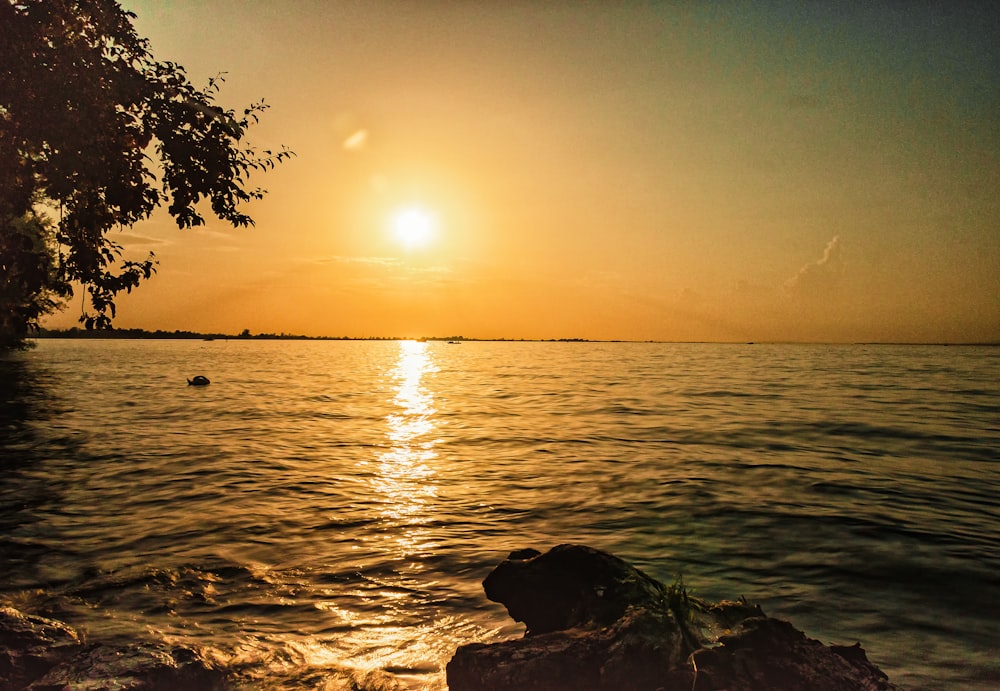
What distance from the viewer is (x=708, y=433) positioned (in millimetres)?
23859

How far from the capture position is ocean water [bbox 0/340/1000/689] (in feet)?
23.6

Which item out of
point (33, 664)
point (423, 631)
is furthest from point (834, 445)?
point (33, 664)

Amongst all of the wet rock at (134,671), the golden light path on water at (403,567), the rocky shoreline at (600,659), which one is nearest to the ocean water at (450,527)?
the golden light path on water at (403,567)

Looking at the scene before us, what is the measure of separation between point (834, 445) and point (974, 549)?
11320mm

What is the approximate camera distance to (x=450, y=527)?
12.0m

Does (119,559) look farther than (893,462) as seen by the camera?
No

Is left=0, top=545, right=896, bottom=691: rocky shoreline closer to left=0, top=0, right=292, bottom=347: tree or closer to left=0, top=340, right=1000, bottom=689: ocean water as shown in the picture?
left=0, top=340, right=1000, bottom=689: ocean water

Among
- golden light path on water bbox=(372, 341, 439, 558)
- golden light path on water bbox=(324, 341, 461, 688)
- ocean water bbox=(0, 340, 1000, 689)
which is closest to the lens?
golden light path on water bbox=(324, 341, 461, 688)

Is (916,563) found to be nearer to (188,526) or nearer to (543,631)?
(543,631)

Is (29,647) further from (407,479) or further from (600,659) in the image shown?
(407,479)

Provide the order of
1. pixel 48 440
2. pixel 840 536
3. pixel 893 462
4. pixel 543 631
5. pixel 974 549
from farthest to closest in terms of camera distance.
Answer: pixel 48 440
pixel 893 462
pixel 840 536
pixel 974 549
pixel 543 631

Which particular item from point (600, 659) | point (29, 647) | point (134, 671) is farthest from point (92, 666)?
point (600, 659)

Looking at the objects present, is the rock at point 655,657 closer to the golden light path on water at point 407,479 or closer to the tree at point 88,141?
the golden light path on water at point 407,479

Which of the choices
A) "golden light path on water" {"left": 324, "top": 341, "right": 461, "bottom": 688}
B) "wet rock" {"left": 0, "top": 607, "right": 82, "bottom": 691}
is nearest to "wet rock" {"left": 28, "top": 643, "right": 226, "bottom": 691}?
"wet rock" {"left": 0, "top": 607, "right": 82, "bottom": 691}
